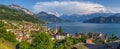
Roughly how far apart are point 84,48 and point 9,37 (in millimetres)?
30620

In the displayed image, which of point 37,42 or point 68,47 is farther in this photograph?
point 68,47

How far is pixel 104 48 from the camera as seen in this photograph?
250ft

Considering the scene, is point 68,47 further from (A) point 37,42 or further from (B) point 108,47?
(A) point 37,42

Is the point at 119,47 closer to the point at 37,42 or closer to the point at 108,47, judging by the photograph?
the point at 108,47

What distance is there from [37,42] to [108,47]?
74.8 ft

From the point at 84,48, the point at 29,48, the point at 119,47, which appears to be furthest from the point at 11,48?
the point at 119,47

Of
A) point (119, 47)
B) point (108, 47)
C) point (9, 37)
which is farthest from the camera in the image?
point (9, 37)

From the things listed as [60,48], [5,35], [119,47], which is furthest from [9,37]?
[119,47]

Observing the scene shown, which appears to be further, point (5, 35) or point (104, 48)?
point (5, 35)

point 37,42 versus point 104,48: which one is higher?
point 37,42

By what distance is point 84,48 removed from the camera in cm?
8188

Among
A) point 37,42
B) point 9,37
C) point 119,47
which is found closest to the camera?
point 37,42

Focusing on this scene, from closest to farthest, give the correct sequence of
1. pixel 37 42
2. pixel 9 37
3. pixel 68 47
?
pixel 37 42
pixel 68 47
pixel 9 37

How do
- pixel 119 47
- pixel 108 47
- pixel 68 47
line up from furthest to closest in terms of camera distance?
pixel 68 47
pixel 108 47
pixel 119 47
